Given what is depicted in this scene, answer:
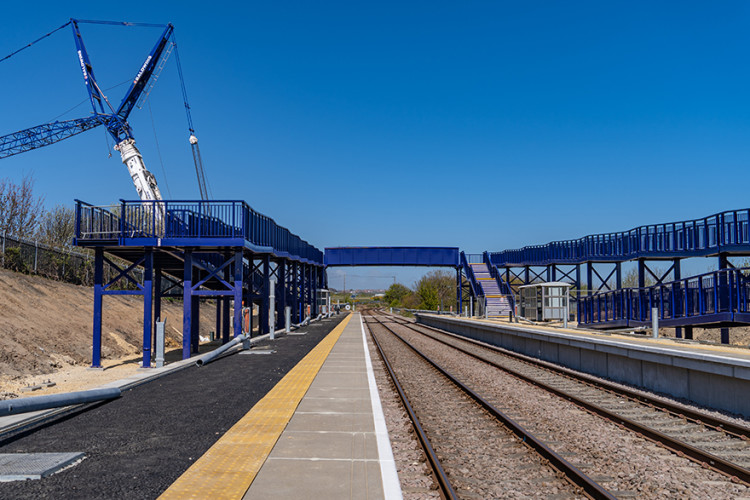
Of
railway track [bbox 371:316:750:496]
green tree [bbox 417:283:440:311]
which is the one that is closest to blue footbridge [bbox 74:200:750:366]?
railway track [bbox 371:316:750:496]

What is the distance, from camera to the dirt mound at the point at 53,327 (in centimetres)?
1852

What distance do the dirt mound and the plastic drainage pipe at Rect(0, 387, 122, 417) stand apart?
9.12 m

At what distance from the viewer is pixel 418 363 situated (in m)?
17.7

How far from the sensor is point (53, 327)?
23.2 meters

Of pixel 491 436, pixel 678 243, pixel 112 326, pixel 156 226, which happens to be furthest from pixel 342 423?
pixel 112 326

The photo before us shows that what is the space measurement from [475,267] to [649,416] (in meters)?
38.1

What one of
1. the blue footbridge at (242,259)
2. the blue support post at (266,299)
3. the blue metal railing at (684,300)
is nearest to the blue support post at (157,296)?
the blue footbridge at (242,259)

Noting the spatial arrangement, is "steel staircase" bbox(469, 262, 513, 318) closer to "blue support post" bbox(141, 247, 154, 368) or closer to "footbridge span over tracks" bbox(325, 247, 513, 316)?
"footbridge span over tracks" bbox(325, 247, 513, 316)

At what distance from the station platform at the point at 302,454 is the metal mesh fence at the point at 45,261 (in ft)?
84.8

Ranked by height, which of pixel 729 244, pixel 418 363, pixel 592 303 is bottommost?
pixel 418 363

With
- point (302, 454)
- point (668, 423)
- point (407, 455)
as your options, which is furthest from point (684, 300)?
point (302, 454)

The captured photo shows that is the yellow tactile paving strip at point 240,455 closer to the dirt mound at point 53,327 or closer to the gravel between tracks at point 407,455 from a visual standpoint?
the gravel between tracks at point 407,455

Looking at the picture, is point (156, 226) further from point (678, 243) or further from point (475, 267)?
point (475, 267)

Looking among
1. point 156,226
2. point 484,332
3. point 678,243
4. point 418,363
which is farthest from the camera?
point 484,332
